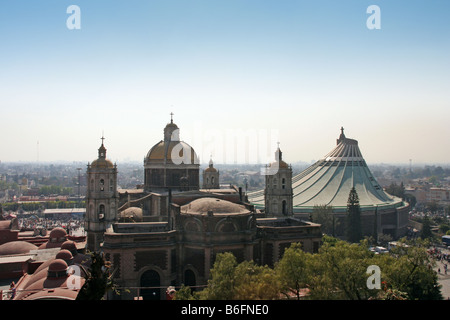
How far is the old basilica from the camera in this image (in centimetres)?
2677

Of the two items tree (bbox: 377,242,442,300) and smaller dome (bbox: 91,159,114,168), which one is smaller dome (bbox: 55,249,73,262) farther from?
tree (bbox: 377,242,442,300)

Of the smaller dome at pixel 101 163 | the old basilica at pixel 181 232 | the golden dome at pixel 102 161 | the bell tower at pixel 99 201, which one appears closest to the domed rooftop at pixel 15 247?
the bell tower at pixel 99 201

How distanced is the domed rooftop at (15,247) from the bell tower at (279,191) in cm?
2381

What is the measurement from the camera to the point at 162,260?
27297 millimetres

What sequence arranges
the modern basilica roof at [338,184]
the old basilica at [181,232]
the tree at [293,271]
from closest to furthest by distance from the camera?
the tree at [293,271], the old basilica at [181,232], the modern basilica roof at [338,184]

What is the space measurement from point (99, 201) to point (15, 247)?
12336 mm

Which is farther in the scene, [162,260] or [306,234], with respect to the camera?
[306,234]

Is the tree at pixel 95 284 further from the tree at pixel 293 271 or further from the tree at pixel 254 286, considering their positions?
the tree at pixel 293 271

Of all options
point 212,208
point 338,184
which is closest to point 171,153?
point 212,208

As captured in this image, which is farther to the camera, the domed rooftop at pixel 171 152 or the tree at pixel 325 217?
the tree at pixel 325 217

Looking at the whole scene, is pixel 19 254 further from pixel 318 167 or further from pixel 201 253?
pixel 318 167

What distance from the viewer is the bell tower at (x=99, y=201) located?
112ft

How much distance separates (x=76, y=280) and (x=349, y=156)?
65.3 metres
